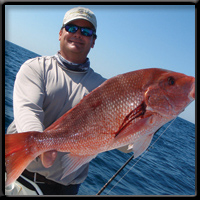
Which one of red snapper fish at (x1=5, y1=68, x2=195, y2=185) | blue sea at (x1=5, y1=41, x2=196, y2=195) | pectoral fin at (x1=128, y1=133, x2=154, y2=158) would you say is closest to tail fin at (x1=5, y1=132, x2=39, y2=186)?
red snapper fish at (x1=5, y1=68, x2=195, y2=185)

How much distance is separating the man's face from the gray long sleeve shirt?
13 centimetres

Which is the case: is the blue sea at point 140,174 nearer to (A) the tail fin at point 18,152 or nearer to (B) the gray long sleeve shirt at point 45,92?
(B) the gray long sleeve shirt at point 45,92

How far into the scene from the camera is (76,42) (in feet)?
6.05

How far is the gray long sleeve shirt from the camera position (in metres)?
1.55

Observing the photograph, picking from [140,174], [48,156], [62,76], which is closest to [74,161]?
[48,156]

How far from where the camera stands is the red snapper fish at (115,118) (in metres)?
1.34

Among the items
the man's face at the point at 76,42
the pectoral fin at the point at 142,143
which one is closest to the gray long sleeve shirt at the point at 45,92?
the man's face at the point at 76,42

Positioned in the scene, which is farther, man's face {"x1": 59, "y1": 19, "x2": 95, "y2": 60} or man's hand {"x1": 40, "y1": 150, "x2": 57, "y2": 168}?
man's face {"x1": 59, "y1": 19, "x2": 95, "y2": 60}

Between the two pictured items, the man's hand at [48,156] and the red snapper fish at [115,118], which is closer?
the red snapper fish at [115,118]

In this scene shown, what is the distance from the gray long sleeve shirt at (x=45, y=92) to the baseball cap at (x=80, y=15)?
1.16ft

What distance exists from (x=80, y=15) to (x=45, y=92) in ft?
2.45

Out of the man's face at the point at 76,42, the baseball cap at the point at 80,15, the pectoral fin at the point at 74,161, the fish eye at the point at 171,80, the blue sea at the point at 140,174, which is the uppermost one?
the baseball cap at the point at 80,15

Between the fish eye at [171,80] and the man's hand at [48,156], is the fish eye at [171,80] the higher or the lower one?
the higher one

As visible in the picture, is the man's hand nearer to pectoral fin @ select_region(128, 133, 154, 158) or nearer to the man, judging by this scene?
the man
